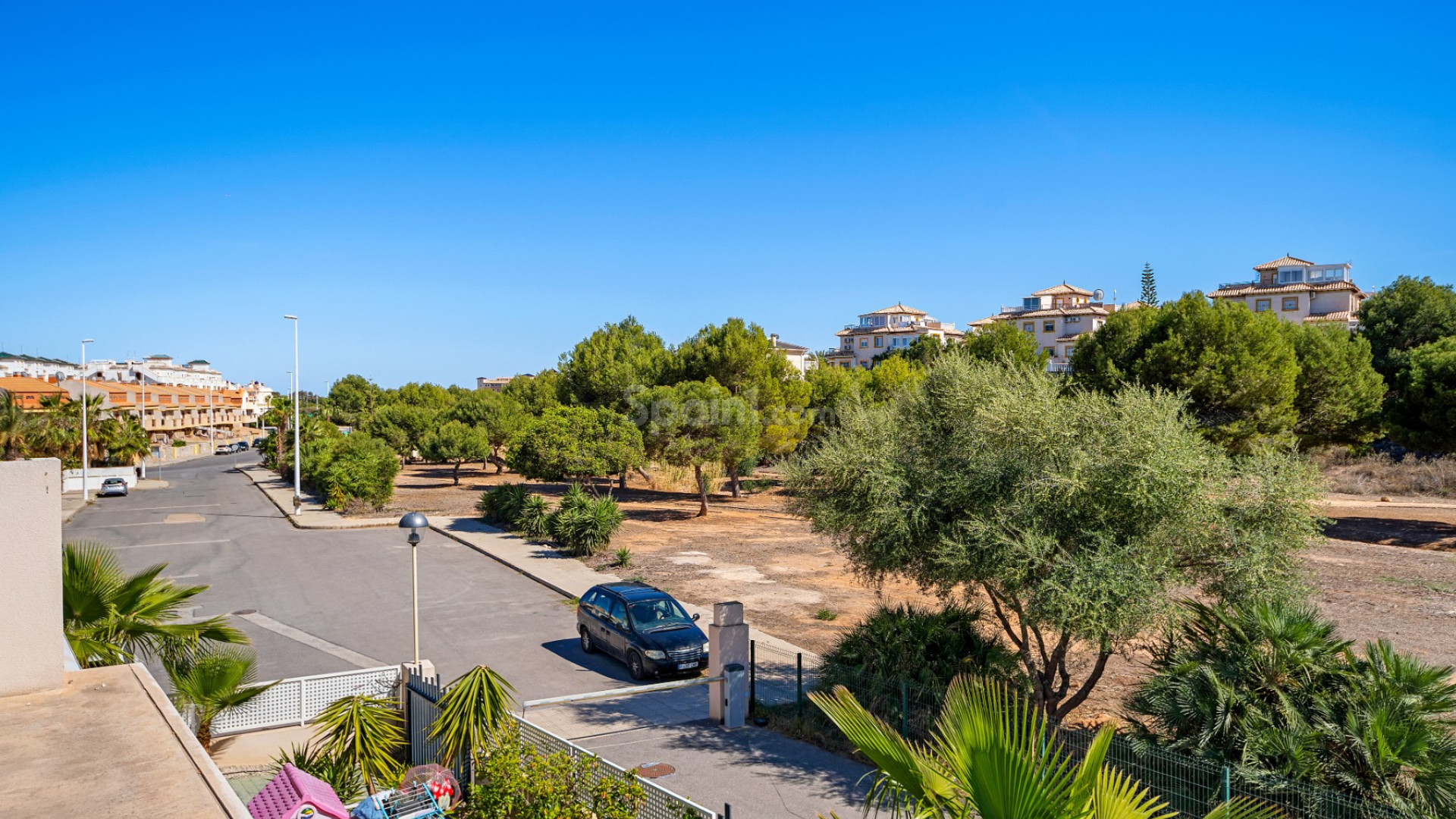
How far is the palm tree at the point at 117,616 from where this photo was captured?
831 centimetres

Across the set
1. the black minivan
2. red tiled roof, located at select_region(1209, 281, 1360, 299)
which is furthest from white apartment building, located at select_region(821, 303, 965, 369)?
the black minivan

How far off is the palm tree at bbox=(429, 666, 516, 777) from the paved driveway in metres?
2.85

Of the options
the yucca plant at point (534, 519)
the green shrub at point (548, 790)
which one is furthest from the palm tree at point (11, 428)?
the green shrub at point (548, 790)

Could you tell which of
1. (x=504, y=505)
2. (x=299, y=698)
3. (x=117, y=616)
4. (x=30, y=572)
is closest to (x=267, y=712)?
(x=299, y=698)

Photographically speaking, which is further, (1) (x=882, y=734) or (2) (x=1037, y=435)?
(2) (x=1037, y=435)

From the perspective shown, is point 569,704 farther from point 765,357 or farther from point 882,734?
point 765,357

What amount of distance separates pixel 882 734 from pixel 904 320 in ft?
374

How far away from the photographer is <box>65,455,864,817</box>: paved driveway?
10320 mm

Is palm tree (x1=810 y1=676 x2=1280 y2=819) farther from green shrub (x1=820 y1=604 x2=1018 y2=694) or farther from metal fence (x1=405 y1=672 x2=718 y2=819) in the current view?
green shrub (x1=820 y1=604 x2=1018 y2=694)

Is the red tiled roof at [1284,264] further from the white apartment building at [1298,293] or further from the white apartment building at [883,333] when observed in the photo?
the white apartment building at [883,333]

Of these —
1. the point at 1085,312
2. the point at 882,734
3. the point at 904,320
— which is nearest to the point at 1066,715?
the point at 882,734

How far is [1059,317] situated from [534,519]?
75.8 m

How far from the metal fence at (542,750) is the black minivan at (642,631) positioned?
17.0 ft

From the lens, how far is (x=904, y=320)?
115 m
